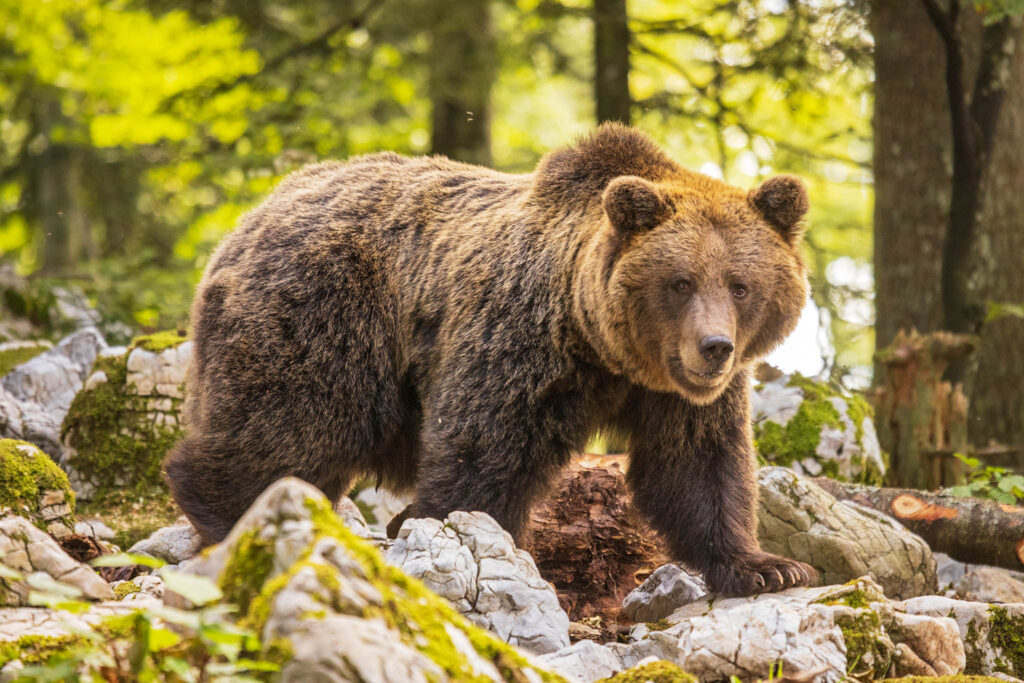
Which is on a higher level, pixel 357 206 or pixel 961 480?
pixel 357 206

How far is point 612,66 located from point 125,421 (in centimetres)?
708

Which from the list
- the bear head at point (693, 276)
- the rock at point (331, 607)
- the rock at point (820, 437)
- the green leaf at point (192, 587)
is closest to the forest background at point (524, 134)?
the rock at point (820, 437)

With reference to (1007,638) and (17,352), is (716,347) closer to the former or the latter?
(1007,638)

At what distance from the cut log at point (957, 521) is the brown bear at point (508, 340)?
163cm

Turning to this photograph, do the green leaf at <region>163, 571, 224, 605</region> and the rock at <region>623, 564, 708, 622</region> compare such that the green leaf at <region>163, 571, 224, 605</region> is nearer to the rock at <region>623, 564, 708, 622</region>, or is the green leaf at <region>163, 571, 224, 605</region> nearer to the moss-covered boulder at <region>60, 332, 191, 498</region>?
the rock at <region>623, 564, 708, 622</region>

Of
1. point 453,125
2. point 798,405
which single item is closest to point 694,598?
point 798,405

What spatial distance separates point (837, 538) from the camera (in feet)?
18.6

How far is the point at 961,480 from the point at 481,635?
20.8 ft

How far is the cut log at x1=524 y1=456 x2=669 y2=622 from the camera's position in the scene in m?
6.13

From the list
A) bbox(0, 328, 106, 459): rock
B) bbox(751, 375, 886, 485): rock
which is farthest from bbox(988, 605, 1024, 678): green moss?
bbox(0, 328, 106, 459): rock

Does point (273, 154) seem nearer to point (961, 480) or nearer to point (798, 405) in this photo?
point (798, 405)

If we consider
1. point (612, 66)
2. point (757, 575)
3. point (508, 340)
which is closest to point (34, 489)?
point (508, 340)

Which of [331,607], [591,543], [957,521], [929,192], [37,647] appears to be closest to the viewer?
[331,607]

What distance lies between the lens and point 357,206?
20.7 ft
